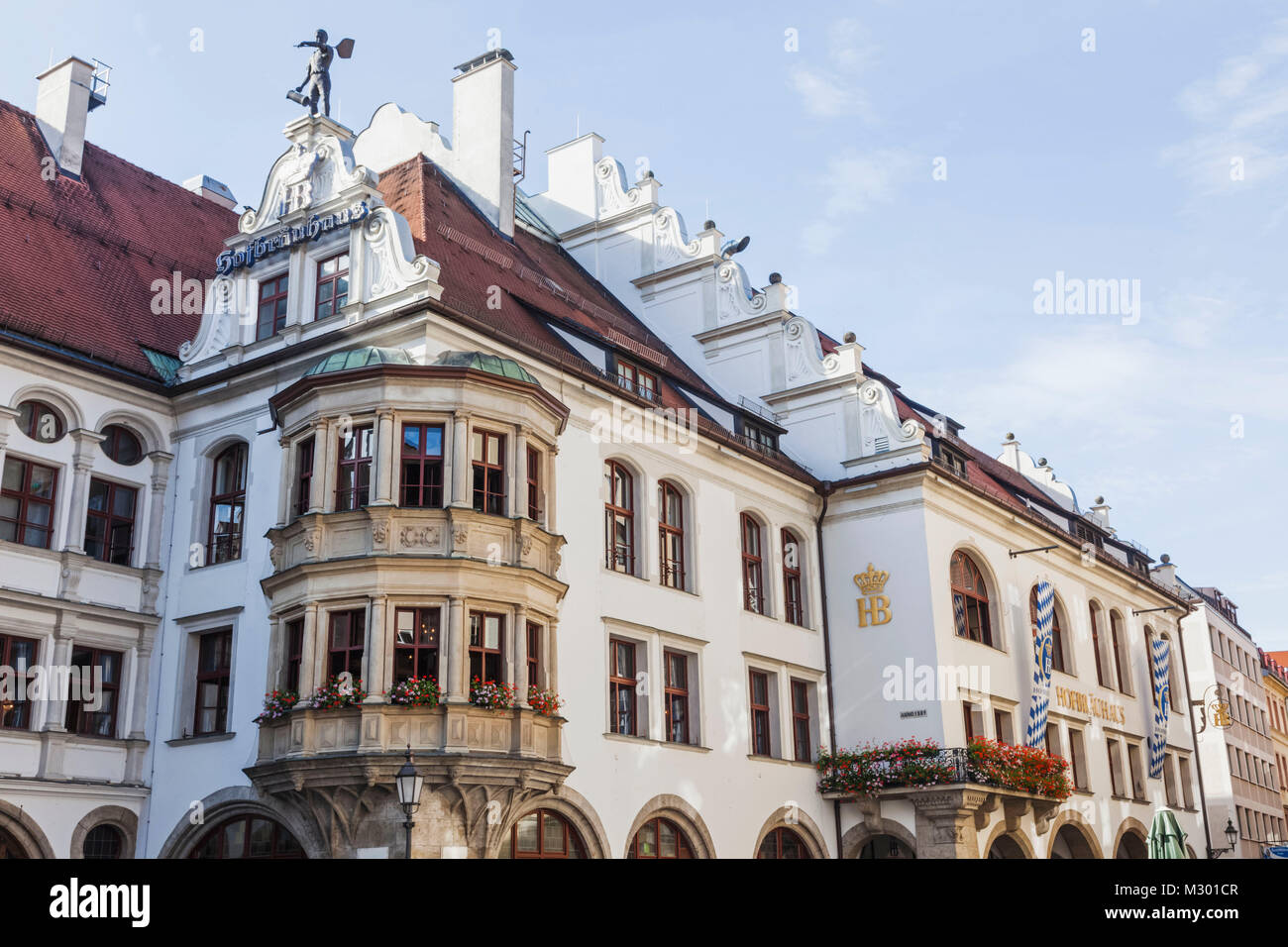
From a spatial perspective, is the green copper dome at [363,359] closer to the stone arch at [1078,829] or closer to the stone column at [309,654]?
the stone column at [309,654]

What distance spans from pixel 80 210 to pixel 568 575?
43.8 ft

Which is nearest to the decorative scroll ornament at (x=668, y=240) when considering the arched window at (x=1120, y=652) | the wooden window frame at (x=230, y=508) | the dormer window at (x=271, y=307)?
the dormer window at (x=271, y=307)

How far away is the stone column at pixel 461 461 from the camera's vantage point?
21422 millimetres

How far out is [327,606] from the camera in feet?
69.1

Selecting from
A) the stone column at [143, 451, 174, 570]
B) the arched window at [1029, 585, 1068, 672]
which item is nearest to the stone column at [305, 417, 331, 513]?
the stone column at [143, 451, 174, 570]

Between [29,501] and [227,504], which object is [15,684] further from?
[227,504]

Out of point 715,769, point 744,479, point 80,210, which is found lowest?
point 715,769

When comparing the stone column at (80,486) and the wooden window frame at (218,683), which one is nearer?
the wooden window frame at (218,683)

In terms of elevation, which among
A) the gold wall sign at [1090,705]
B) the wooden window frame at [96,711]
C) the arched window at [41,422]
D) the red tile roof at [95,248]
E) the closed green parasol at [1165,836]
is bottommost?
the closed green parasol at [1165,836]

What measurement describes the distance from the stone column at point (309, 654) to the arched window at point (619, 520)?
5745 mm

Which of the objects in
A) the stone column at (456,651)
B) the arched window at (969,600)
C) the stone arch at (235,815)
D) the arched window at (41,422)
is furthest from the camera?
the arched window at (969,600)
